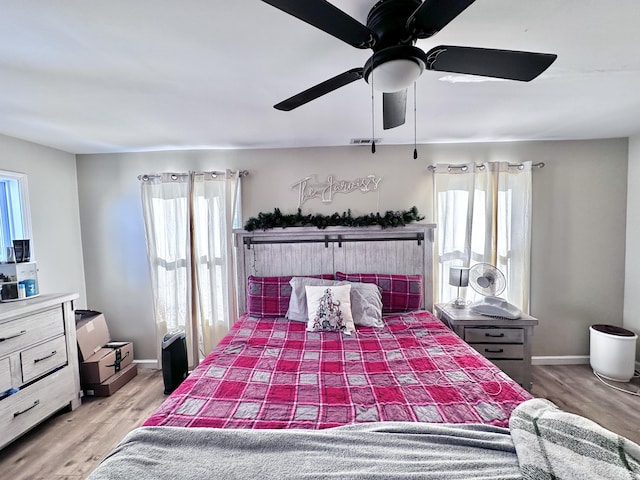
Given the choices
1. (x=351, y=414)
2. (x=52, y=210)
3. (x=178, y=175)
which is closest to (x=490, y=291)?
(x=351, y=414)

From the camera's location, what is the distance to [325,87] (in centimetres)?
125

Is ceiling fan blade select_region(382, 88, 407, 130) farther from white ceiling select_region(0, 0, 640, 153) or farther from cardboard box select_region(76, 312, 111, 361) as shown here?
cardboard box select_region(76, 312, 111, 361)

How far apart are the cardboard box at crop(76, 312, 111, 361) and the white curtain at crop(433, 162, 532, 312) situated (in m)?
3.60

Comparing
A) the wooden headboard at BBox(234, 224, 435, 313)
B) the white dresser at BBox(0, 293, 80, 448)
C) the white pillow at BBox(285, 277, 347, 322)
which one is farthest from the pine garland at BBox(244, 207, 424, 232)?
the white dresser at BBox(0, 293, 80, 448)

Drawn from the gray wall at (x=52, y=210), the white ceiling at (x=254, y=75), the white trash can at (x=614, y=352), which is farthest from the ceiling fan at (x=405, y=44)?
the gray wall at (x=52, y=210)

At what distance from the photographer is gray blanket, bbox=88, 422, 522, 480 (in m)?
0.91

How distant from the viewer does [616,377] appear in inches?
106

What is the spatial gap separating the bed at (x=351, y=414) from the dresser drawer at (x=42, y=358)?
4.76ft

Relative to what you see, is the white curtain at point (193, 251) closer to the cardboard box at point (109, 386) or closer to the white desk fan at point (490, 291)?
the cardboard box at point (109, 386)

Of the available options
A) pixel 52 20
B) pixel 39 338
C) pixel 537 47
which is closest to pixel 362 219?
pixel 537 47

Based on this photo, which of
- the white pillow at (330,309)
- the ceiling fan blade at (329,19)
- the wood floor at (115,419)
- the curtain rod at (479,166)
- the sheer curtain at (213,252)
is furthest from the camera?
the sheer curtain at (213,252)

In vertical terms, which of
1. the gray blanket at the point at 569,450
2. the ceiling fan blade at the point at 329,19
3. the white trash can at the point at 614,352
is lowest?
the white trash can at the point at 614,352

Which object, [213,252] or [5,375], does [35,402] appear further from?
[213,252]

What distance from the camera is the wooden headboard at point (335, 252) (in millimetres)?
2914
